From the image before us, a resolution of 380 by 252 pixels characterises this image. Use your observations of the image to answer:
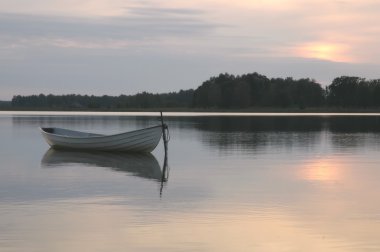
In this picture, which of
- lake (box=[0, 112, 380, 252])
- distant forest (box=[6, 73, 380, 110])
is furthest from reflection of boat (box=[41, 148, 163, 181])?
distant forest (box=[6, 73, 380, 110])

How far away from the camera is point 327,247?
406 inches

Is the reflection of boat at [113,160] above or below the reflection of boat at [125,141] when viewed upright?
below

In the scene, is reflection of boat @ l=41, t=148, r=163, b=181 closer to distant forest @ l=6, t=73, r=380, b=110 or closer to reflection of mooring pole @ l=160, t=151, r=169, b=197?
reflection of mooring pole @ l=160, t=151, r=169, b=197

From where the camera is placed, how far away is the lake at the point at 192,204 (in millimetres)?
10680

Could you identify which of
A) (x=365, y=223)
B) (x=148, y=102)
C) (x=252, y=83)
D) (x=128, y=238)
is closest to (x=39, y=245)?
(x=128, y=238)

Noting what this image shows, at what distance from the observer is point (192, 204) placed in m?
14.2

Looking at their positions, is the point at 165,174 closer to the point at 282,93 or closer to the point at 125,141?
the point at 125,141

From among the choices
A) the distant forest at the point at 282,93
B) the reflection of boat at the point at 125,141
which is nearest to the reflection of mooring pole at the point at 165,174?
the reflection of boat at the point at 125,141

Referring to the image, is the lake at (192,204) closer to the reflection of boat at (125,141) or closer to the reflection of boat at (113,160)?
the reflection of boat at (113,160)

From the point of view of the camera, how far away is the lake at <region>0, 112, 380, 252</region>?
35.0ft

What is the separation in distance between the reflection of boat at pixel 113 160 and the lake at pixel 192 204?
78mm

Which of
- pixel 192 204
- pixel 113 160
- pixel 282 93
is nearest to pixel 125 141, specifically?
pixel 113 160

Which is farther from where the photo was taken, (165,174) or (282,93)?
(282,93)

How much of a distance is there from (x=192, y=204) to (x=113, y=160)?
42.0ft
